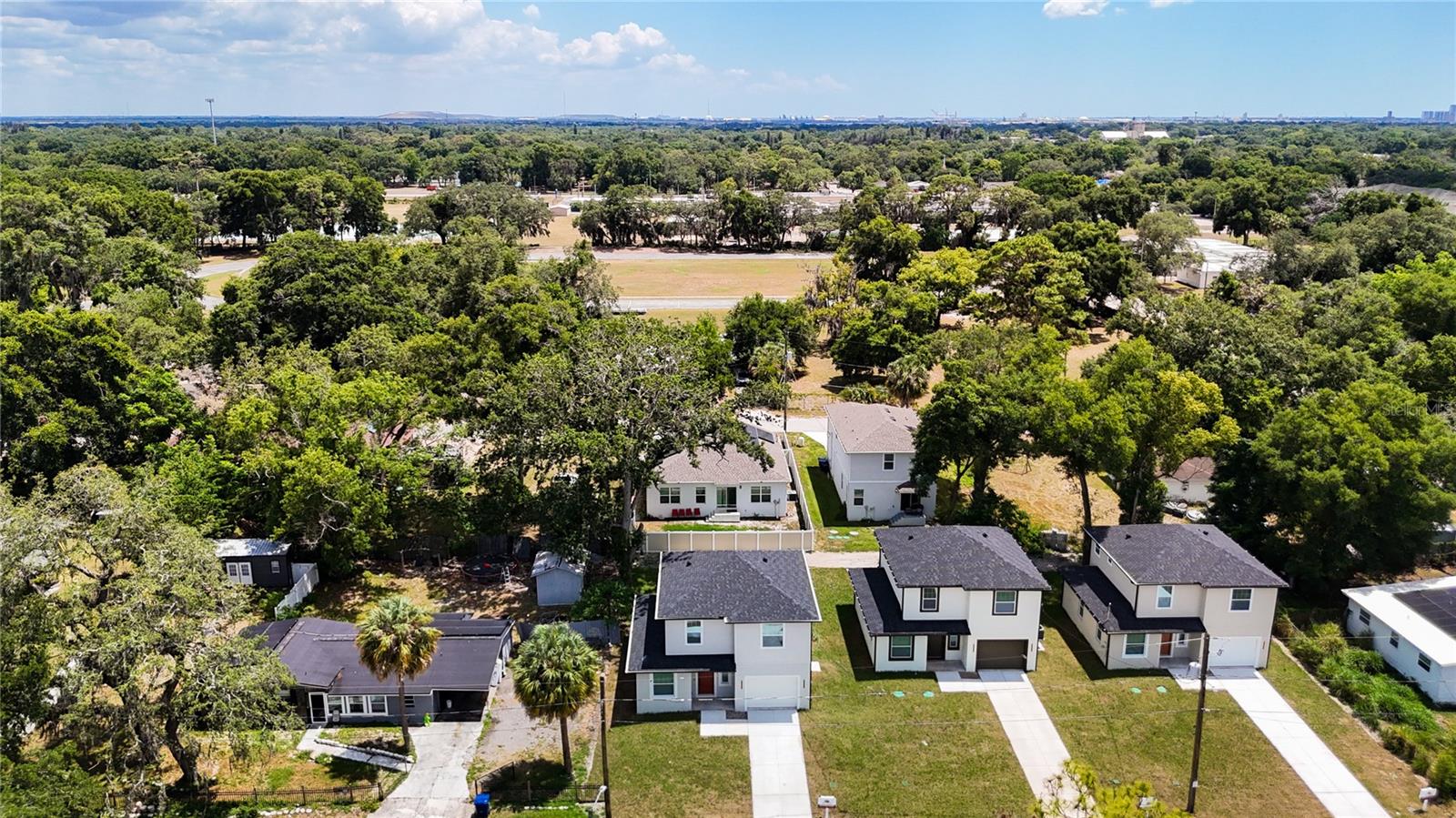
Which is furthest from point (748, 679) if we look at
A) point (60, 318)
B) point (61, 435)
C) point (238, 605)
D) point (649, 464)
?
point (60, 318)

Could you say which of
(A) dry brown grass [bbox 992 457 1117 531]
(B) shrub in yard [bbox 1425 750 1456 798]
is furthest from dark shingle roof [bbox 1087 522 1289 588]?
(A) dry brown grass [bbox 992 457 1117 531]

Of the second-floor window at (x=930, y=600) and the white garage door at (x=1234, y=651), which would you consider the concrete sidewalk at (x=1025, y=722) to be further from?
the white garage door at (x=1234, y=651)

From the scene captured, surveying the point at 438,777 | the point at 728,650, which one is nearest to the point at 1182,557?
the point at 728,650

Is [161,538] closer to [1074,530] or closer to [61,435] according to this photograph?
[61,435]

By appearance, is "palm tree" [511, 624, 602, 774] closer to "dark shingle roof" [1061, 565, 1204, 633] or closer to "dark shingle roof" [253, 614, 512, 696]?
"dark shingle roof" [253, 614, 512, 696]

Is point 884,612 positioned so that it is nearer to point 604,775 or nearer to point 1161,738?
point 1161,738

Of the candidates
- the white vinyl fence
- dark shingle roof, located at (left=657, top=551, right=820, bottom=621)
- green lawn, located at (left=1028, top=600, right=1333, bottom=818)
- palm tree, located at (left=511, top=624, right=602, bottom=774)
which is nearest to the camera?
palm tree, located at (left=511, top=624, right=602, bottom=774)

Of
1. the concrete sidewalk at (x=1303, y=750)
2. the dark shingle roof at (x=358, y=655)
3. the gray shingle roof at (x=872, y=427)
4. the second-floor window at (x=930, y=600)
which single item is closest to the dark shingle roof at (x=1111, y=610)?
the concrete sidewalk at (x=1303, y=750)

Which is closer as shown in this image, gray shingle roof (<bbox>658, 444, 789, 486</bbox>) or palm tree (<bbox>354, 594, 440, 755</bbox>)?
palm tree (<bbox>354, 594, 440, 755</bbox>)

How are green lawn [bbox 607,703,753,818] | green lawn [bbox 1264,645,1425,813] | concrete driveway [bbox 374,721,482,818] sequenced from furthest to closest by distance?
green lawn [bbox 1264,645,1425,813], green lawn [bbox 607,703,753,818], concrete driveway [bbox 374,721,482,818]
